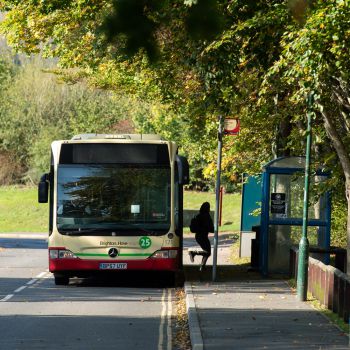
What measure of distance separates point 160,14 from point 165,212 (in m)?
16.3

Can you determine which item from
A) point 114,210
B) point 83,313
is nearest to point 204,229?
point 114,210

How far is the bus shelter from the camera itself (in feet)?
75.7

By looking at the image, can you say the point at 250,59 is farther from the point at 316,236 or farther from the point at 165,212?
the point at 316,236

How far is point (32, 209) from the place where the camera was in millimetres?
70000

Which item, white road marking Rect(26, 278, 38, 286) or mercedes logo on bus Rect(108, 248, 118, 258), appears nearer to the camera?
mercedes logo on bus Rect(108, 248, 118, 258)

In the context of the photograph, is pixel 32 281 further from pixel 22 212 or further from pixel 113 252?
pixel 22 212

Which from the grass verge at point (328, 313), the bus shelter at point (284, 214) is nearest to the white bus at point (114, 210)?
the grass verge at point (328, 313)

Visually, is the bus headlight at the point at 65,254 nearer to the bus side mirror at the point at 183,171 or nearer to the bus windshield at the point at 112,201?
the bus windshield at the point at 112,201

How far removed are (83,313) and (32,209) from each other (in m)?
55.0

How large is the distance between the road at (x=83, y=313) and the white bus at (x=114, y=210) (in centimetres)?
62

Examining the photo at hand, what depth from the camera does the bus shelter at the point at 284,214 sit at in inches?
908

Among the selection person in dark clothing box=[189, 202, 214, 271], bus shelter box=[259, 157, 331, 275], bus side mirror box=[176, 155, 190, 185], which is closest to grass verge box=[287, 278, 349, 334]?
bus side mirror box=[176, 155, 190, 185]

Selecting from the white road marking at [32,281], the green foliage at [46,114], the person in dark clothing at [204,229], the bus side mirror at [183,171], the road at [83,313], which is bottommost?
the white road marking at [32,281]

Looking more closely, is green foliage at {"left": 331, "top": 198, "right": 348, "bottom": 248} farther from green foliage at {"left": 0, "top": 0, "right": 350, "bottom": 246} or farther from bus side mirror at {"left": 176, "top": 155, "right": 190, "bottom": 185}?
bus side mirror at {"left": 176, "top": 155, "right": 190, "bottom": 185}
